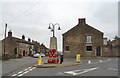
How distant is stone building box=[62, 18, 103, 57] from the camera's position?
42.8 metres

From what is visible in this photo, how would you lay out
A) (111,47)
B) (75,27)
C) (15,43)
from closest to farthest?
(111,47) < (75,27) < (15,43)

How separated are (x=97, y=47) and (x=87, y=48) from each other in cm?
239

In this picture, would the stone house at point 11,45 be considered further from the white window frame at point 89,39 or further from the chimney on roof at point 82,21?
the white window frame at point 89,39

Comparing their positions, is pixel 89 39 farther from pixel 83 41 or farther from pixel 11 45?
pixel 11 45

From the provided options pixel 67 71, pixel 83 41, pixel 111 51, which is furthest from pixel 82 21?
pixel 67 71

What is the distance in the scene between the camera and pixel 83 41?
→ 43.5m

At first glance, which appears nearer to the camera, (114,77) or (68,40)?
(114,77)

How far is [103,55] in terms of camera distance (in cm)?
4216

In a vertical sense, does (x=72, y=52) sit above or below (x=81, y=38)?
below

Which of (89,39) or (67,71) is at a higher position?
(89,39)

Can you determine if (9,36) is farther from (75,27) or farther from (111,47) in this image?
(111,47)

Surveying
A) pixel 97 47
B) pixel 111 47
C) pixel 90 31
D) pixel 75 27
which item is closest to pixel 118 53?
pixel 111 47

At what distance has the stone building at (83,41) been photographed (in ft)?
140

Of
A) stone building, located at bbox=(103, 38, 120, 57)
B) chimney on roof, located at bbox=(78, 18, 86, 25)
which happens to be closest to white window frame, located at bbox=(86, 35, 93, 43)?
chimney on roof, located at bbox=(78, 18, 86, 25)
